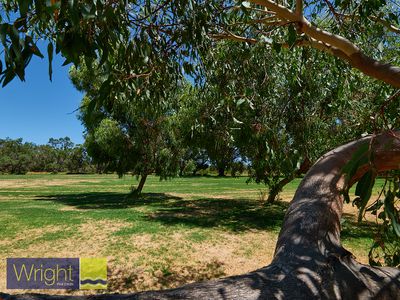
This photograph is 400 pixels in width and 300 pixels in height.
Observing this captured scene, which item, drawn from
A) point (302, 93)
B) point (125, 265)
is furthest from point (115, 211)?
point (302, 93)

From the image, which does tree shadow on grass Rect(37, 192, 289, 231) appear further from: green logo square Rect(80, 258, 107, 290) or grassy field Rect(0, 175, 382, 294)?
green logo square Rect(80, 258, 107, 290)

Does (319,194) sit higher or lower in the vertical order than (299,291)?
higher

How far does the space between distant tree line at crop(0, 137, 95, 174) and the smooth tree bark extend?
250ft

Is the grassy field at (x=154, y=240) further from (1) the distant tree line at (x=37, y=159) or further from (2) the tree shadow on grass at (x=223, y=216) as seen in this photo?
(1) the distant tree line at (x=37, y=159)

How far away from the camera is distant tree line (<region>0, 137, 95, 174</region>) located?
7538 cm

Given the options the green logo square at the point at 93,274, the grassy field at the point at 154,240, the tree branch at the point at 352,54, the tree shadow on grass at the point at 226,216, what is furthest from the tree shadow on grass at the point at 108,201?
the tree branch at the point at 352,54

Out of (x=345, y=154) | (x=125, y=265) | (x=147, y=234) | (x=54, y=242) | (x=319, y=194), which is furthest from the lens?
(x=147, y=234)

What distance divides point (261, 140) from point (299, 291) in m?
2.42

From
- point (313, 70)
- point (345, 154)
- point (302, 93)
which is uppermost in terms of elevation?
point (313, 70)

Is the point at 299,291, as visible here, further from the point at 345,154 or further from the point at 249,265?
the point at 249,265

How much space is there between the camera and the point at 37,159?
263 ft

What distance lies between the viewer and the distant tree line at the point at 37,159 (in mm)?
75375

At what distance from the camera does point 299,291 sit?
4.97 feet

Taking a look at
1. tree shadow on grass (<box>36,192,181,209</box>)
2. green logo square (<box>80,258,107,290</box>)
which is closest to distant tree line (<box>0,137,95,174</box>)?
tree shadow on grass (<box>36,192,181,209</box>)
